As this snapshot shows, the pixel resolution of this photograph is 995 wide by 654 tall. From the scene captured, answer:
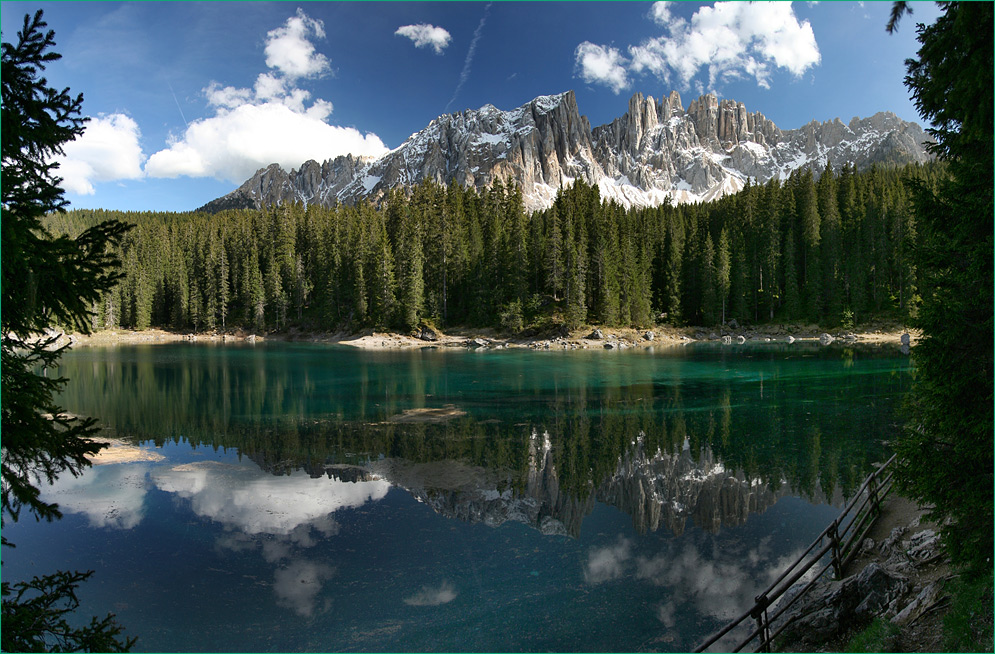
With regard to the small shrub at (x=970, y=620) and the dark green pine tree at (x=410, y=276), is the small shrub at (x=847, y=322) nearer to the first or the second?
the dark green pine tree at (x=410, y=276)

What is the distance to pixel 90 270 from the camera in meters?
6.50

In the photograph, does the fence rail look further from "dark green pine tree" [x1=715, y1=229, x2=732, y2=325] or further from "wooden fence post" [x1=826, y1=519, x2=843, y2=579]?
"dark green pine tree" [x1=715, y1=229, x2=732, y2=325]

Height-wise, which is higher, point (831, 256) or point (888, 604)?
point (831, 256)

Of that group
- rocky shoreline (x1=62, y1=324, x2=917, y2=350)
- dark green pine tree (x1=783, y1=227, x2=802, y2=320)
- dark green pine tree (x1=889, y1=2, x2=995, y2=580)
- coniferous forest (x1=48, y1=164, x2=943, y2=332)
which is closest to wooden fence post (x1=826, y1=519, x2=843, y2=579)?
dark green pine tree (x1=889, y1=2, x2=995, y2=580)

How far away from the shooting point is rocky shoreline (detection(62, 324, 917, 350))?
218 feet

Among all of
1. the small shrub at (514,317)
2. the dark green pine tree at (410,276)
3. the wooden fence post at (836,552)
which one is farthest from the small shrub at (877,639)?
the dark green pine tree at (410,276)

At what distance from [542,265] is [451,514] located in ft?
202

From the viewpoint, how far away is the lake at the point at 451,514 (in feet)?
31.5

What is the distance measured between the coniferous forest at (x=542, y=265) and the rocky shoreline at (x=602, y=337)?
2105mm

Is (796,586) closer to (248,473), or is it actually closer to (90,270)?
(90,270)

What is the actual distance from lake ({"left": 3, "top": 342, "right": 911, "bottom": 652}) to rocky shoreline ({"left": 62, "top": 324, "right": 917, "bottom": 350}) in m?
36.2

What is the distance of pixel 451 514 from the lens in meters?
14.2

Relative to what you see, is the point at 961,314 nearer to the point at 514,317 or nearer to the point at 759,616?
the point at 759,616

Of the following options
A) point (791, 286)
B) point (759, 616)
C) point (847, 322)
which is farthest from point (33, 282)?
point (791, 286)
